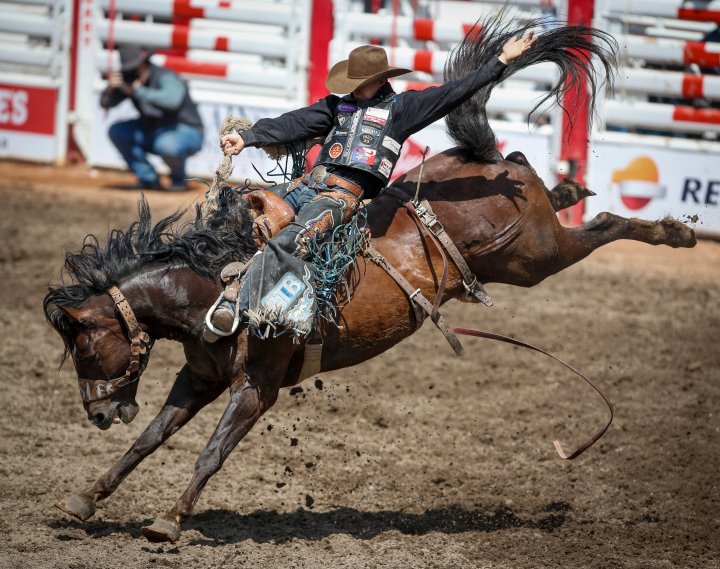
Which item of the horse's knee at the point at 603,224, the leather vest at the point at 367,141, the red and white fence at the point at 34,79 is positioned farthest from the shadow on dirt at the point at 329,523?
the red and white fence at the point at 34,79

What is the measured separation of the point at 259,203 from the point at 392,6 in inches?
317

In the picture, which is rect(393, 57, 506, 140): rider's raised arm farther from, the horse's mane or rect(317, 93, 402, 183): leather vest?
the horse's mane

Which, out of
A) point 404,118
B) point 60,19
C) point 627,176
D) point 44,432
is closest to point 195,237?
point 404,118

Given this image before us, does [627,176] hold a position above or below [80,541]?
above

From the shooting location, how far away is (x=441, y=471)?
5.08 meters

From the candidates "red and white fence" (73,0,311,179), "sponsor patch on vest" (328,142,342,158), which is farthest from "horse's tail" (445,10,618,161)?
"red and white fence" (73,0,311,179)

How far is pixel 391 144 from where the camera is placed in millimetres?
4242

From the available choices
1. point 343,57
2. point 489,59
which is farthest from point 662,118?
point 489,59

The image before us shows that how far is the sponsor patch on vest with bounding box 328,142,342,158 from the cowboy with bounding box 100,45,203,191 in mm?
7581

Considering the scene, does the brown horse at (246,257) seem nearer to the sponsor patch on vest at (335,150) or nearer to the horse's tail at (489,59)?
the horse's tail at (489,59)

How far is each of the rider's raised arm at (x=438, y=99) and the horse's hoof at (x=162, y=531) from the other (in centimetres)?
193

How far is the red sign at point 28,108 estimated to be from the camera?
12625 millimetres

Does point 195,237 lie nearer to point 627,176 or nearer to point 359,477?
point 359,477

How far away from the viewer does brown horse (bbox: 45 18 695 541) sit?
4.00m
